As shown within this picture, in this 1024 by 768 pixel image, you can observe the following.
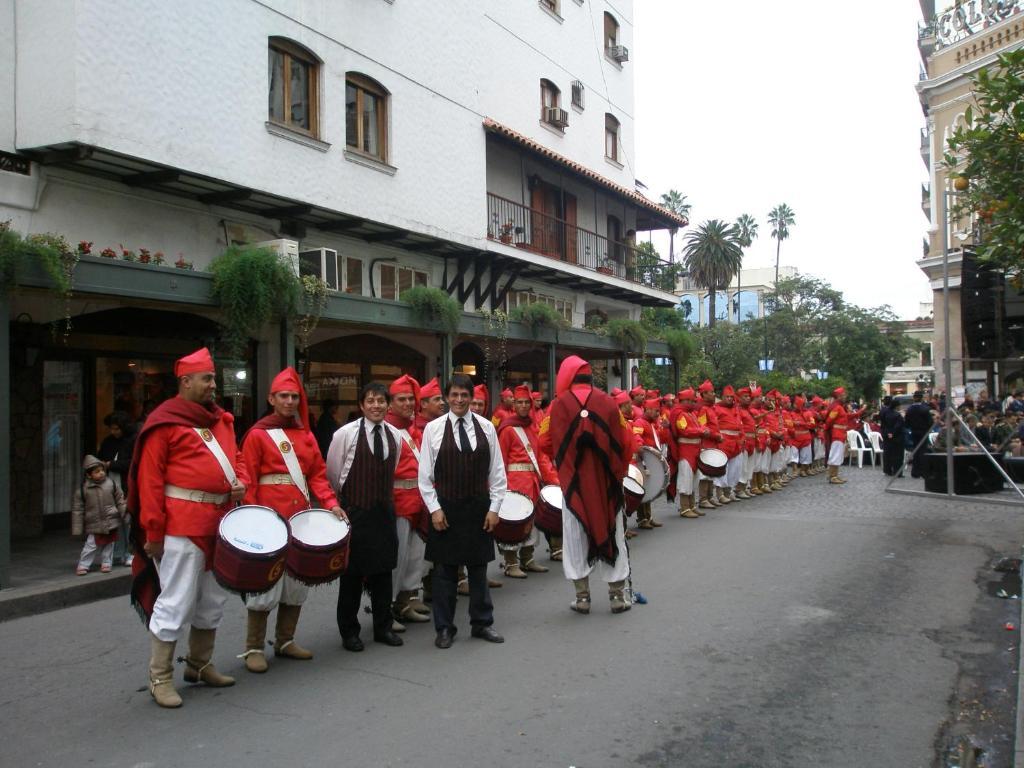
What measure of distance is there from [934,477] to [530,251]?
972 cm

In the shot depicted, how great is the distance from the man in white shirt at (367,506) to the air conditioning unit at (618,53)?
903 inches

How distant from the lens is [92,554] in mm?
9398

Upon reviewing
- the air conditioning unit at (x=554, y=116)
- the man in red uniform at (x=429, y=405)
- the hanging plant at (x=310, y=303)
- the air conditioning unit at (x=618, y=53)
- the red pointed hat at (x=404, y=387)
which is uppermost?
the air conditioning unit at (x=618, y=53)

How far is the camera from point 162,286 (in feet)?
33.1

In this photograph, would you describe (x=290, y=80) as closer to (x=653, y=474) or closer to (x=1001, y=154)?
(x=653, y=474)

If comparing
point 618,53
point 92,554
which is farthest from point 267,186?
point 618,53

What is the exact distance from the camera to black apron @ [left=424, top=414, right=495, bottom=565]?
21.0 ft

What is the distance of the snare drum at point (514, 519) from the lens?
7.54 meters

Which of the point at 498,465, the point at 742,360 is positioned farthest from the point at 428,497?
the point at 742,360

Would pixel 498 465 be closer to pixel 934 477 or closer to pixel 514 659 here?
pixel 514 659

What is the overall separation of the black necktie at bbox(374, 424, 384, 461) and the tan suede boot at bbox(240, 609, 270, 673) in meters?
1.30

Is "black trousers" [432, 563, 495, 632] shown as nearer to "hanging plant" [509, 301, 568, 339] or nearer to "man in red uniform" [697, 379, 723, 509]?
"man in red uniform" [697, 379, 723, 509]

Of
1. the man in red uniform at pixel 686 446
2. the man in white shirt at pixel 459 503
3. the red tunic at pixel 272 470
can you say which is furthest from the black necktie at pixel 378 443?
the man in red uniform at pixel 686 446

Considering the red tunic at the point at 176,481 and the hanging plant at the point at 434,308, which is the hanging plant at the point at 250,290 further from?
the red tunic at the point at 176,481
